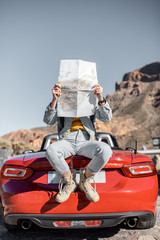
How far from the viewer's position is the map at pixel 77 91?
9.25 feet

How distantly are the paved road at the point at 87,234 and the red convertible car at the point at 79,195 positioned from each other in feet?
0.81

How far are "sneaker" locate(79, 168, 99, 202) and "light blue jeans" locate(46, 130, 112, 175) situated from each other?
106mm

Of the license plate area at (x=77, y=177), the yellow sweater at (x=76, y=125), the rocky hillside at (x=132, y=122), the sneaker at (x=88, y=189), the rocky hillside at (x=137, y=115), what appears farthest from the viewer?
the rocky hillside at (x=137, y=115)

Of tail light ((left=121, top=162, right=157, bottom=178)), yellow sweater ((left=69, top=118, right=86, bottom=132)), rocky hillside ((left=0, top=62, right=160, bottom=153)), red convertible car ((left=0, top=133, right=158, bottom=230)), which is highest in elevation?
yellow sweater ((left=69, top=118, right=86, bottom=132))

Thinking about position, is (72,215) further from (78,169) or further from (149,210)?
(149,210)

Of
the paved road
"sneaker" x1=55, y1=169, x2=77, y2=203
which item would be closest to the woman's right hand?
"sneaker" x1=55, y1=169, x2=77, y2=203

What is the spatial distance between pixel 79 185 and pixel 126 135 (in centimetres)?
5445

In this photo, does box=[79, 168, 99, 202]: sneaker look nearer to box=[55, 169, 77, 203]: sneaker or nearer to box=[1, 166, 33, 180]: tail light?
box=[55, 169, 77, 203]: sneaker

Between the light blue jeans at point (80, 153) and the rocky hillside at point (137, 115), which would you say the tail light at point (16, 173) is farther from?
the rocky hillside at point (137, 115)

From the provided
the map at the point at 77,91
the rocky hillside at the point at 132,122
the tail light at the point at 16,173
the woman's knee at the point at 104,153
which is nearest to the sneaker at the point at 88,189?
the woman's knee at the point at 104,153

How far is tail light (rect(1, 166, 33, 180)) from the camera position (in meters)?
2.45

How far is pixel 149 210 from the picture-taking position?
2375 millimetres

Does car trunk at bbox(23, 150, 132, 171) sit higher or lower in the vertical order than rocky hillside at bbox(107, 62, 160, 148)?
higher

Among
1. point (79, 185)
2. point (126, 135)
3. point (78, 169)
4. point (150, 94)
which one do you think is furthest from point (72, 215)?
point (150, 94)
